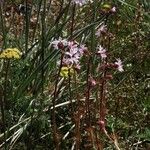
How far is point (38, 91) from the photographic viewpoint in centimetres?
252

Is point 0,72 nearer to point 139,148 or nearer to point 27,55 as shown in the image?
point 27,55

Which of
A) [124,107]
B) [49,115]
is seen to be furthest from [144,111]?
[49,115]

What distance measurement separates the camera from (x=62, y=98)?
2604mm

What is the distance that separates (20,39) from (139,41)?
2.44ft

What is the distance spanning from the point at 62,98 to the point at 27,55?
40cm

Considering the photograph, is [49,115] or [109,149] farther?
[49,115]

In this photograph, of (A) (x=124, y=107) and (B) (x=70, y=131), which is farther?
(A) (x=124, y=107)

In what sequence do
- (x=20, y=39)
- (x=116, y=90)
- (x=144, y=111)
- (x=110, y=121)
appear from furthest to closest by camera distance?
(x=20, y=39), (x=116, y=90), (x=144, y=111), (x=110, y=121)

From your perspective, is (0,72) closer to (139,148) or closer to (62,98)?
(62,98)

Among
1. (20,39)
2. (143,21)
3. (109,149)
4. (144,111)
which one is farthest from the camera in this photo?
(143,21)

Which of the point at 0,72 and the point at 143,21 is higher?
the point at 143,21

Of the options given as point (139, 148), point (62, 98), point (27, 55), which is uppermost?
point (27, 55)

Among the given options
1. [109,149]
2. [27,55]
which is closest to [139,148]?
[109,149]

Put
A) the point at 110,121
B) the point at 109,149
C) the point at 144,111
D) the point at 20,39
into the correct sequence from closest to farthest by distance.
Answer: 1. the point at 109,149
2. the point at 110,121
3. the point at 144,111
4. the point at 20,39
